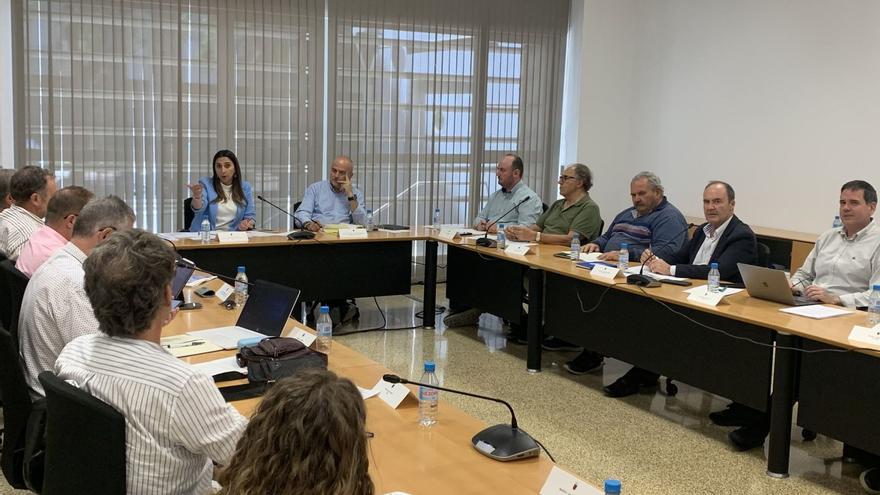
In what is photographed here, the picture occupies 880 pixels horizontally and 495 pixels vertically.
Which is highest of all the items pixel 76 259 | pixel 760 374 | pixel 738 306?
pixel 76 259

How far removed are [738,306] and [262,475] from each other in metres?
2.96

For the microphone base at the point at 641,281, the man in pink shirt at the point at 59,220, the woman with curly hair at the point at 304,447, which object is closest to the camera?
the woman with curly hair at the point at 304,447

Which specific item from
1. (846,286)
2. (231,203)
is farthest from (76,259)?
(846,286)

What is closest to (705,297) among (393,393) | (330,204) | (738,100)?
(393,393)

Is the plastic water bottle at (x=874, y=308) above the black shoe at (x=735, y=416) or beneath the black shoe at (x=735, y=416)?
above

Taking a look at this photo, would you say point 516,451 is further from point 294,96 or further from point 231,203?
point 294,96

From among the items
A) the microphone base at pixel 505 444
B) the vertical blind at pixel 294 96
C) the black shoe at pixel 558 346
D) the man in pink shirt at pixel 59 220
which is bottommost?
the black shoe at pixel 558 346

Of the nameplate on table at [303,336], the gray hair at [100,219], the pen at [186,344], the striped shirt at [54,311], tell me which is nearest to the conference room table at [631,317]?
the nameplate on table at [303,336]

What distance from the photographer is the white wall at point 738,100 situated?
18.7ft

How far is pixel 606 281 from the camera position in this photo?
13.6 ft

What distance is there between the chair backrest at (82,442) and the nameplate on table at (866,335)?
105 inches

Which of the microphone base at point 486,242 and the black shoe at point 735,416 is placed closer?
the black shoe at point 735,416

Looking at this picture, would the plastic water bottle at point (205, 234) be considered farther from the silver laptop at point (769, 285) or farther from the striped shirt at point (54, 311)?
the silver laptop at point (769, 285)

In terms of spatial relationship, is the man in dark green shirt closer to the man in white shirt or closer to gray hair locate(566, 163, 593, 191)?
gray hair locate(566, 163, 593, 191)
